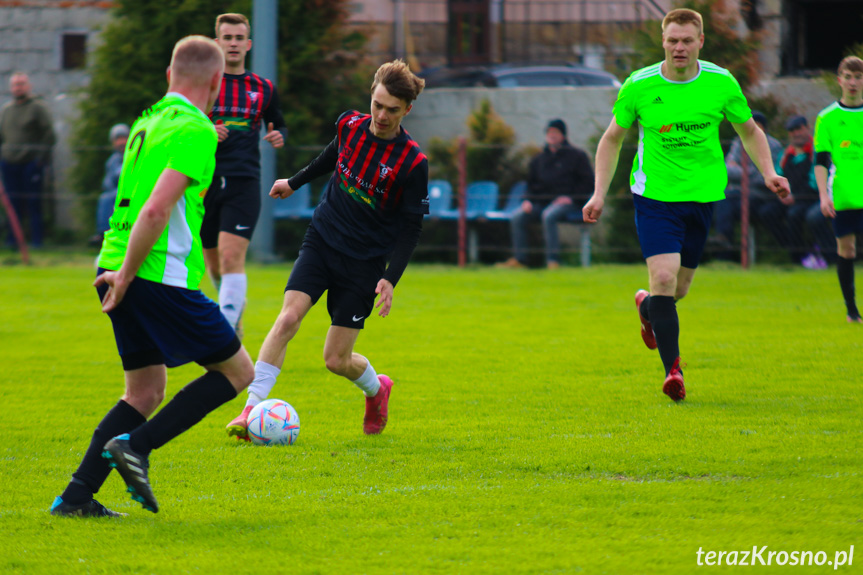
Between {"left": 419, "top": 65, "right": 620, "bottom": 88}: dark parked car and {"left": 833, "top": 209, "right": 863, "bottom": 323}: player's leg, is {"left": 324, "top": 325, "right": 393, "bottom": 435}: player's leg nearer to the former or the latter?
{"left": 833, "top": 209, "right": 863, "bottom": 323}: player's leg

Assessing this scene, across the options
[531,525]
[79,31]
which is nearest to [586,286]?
[531,525]

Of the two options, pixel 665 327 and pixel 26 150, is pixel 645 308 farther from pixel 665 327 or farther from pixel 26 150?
pixel 26 150

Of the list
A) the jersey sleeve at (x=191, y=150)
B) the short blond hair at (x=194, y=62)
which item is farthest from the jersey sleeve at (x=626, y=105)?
the jersey sleeve at (x=191, y=150)

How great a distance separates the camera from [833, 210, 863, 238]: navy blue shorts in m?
9.35

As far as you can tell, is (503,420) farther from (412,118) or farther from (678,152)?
(412,118)

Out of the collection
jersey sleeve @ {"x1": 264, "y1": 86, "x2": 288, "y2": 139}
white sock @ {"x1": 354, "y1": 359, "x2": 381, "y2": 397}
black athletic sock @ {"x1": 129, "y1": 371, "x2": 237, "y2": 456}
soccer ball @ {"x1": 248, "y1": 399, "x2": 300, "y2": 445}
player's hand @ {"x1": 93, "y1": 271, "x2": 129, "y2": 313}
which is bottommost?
soccer ball @ {"x1": 248, "y1": 399, "x2": 300, "y2": 445}

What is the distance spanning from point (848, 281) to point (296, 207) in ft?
31.6

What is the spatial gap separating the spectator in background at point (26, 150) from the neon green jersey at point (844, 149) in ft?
41.7

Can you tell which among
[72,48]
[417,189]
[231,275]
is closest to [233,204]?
[231,275]

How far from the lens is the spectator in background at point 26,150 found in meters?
17.0

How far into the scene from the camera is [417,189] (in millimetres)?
5246

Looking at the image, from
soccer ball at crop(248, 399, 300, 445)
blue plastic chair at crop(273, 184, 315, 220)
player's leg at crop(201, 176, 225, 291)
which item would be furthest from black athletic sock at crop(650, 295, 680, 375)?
blue plastic chair at crop(273, 184, 315, 220)

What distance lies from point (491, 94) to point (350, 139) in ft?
40.1

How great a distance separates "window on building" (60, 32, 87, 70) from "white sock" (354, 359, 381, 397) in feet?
53.5
